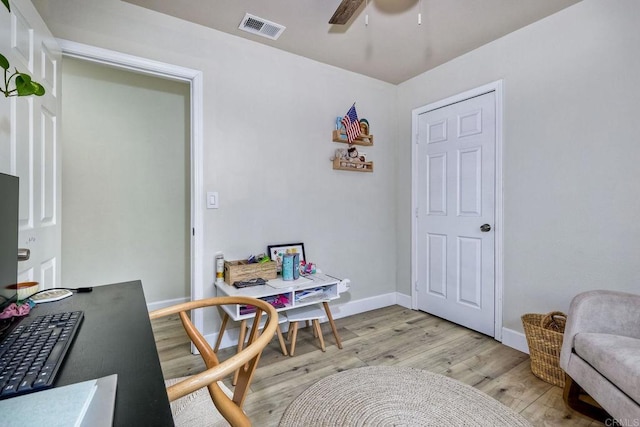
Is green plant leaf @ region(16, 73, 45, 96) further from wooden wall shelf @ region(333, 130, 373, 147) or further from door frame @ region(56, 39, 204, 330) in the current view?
wooden wall shelf @ region(333, 130, 373, 147)

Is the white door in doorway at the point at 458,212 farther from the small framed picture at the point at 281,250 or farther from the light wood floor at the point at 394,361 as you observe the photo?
the small framed picture at the point at 281,250

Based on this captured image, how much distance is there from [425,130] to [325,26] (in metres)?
1.39

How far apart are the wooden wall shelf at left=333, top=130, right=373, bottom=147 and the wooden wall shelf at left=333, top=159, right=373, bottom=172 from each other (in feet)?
0.64

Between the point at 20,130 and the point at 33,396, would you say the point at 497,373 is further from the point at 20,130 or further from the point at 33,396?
the point at 20,130

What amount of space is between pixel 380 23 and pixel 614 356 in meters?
2.36

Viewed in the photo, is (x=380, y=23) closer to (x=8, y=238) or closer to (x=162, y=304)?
(x=8, y=238)

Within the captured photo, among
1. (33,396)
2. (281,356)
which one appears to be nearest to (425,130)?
(281,356)

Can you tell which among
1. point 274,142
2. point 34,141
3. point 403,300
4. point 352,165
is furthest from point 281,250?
point 34,141

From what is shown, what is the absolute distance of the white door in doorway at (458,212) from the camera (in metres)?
2.52

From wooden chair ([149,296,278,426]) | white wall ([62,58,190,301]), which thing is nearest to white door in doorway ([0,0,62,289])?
wooden chair ([149,296,278,426])

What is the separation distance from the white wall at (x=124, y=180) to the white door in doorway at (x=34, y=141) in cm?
131

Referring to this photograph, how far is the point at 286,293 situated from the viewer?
2248 mm

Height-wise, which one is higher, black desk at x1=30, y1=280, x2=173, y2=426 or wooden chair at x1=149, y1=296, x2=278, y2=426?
black desk at x1=30, y1=280, x2=173, y2=426

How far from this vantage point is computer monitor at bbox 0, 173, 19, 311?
2.86ft
